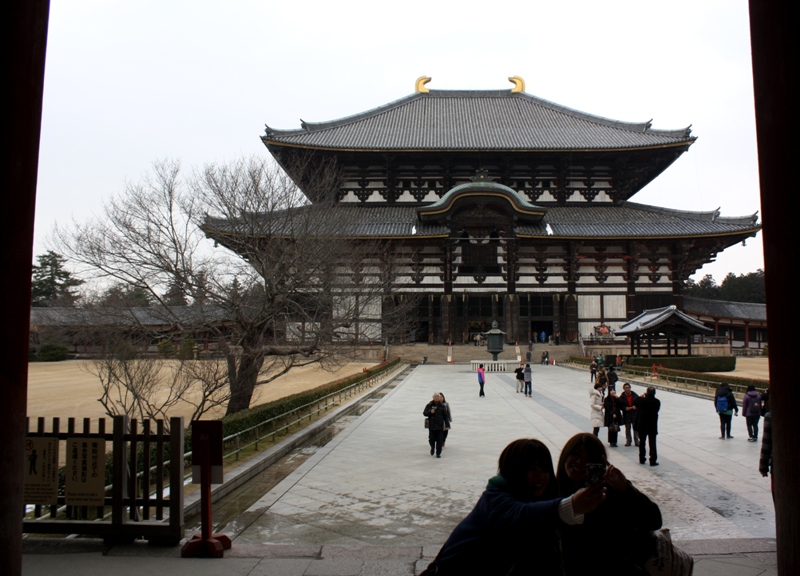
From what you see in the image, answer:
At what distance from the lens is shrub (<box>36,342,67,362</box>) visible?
138ft

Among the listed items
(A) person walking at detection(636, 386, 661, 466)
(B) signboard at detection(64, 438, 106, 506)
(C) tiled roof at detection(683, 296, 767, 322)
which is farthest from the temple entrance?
(B) signboard at detection(64, 438, 106, 506)

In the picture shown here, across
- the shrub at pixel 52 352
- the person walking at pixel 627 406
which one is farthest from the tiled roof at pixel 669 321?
the shrub at pixel 52 352

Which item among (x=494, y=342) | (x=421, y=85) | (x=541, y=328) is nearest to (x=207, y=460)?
(x=494, y=342)

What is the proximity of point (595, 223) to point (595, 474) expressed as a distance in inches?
1602

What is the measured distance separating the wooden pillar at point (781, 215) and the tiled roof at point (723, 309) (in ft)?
143

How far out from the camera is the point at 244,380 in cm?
1430

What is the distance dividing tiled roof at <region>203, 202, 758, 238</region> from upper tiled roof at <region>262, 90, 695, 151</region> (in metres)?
4.56

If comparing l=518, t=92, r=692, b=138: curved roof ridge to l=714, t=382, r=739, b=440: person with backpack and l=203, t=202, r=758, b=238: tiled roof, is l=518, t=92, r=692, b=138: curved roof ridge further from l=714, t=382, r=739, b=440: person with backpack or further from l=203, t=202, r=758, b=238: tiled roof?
l=714, t=382, r=739, b=440: person with backpack

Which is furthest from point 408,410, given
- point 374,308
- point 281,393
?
point 374,308

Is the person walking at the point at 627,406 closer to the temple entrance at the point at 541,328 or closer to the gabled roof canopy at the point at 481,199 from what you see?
the gabled roof canopy at the point at 481,199

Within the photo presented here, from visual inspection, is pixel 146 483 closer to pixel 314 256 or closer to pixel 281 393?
pixel 314 256

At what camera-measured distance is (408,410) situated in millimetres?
17531

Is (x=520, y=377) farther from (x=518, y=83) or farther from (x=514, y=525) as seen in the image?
(x=518, y=83)

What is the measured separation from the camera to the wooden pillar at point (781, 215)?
3309 mm
